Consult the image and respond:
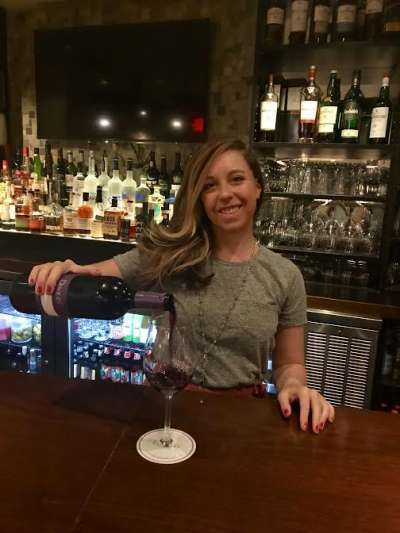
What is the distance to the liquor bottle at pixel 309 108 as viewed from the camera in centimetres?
217

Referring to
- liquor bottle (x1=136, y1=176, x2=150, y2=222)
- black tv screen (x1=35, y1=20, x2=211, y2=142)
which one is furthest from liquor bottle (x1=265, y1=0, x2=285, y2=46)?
liquor bottle (x1=136, y1=176, x2=150, y2=222)

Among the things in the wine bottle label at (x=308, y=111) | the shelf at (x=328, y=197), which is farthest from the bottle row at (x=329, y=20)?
the shelf at (x=328, y=197)

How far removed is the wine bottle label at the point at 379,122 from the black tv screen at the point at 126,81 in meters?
1.01

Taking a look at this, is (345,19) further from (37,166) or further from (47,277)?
(37,166)

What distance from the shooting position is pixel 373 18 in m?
2.05

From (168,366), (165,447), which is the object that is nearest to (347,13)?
(168,366)

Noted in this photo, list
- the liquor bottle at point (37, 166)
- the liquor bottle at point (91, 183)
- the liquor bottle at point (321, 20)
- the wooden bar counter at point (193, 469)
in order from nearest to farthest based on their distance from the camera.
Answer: the wooden bar counter at point (193, 469), the liquor bottle at point (321, 20), the liquor bottle at point (91, 183), the liquor bottle at point (37, 166)

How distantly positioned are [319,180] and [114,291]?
1.65 m

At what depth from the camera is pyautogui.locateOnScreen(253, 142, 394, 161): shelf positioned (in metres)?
2.11

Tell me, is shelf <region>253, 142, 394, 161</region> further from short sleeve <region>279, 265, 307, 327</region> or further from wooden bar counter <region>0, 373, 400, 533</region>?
wooden bar counter <region>0, 373, 400, 533</region>

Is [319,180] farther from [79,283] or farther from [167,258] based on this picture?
[79,283]

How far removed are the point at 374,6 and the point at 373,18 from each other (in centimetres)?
5

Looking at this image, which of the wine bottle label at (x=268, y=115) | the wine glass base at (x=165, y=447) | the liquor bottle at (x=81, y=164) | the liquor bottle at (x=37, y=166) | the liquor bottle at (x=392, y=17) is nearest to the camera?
the wine glass base at (x=165, y=447)

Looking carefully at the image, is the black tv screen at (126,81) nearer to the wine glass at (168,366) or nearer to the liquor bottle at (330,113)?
the liquor bottle at (330,113)
